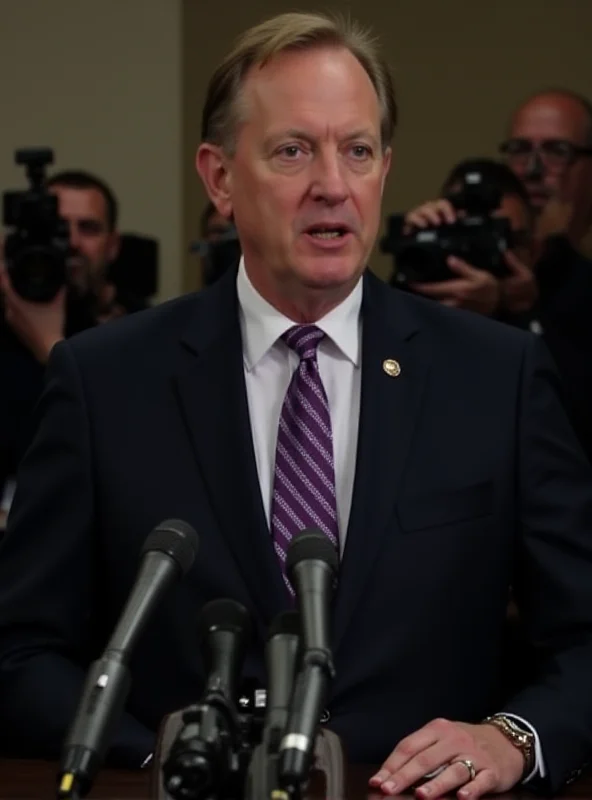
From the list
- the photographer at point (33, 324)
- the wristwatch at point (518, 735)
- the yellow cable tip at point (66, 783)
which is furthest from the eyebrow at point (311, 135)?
the photographer at point (33, 324)

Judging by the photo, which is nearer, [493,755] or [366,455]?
[493,755]

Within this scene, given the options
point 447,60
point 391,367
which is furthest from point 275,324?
point 447,60

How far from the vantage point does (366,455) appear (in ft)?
7.51

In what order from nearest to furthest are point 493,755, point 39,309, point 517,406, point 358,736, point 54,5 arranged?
1. point 493,755
2. point 358,736
3. point 517,406
4. point 39,309
5. point 54,5

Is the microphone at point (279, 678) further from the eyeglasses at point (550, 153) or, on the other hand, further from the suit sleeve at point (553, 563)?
the eyeglasses at point (550, 153)

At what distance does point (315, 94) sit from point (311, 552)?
92 cm

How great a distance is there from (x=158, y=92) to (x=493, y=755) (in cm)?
460

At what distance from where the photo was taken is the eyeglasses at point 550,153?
4543 mm

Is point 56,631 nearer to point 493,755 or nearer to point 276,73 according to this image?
point 493,755

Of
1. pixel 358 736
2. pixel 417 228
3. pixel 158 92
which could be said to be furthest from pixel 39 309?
pixel 358 736

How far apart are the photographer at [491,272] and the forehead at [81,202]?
1.20 metres

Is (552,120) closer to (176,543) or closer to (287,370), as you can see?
(287,370)

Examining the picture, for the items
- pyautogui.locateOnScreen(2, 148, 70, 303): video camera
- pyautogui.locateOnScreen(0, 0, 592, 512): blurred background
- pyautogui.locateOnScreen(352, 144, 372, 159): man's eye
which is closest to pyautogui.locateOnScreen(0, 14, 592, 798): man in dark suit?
pyautogui.locateOnScreen(352, 144, 372, 159): man's eye

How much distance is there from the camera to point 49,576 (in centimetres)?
229
